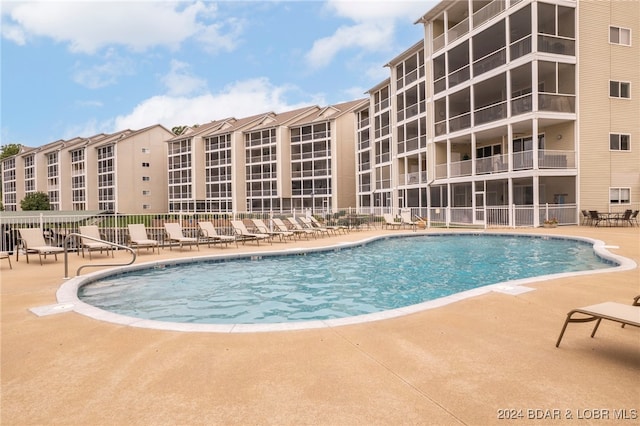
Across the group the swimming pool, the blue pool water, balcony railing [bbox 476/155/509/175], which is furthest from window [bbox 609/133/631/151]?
the blue pool water

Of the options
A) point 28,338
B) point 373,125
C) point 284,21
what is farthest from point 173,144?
point 28,338

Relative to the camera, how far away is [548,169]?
804 inches

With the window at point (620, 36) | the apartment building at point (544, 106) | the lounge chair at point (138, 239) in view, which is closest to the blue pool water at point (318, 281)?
the lounge chair at point (138, 239)

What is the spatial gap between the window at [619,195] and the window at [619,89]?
17.4 ft

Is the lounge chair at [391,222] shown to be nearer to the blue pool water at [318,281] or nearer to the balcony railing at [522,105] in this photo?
the blue pool water at [318,281]

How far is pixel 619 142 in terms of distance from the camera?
850 inches

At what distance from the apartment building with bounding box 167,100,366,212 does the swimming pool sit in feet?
102

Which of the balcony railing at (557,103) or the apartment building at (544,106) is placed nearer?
the balcony railing at (557,103)

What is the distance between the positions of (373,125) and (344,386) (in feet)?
125

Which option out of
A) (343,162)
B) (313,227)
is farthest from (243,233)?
(343,162)

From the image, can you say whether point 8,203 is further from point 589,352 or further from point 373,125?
point 589,352

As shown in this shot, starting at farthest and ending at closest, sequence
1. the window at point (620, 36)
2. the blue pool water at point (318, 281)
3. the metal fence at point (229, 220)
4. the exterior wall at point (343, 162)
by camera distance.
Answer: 1. the exterior wall at point (343, 162)
2. the window at point (620, 36)
3. the metal fence at point (229, 220)
4. the blue pool water at point (318, 281)

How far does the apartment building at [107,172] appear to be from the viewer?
5416 centimetres

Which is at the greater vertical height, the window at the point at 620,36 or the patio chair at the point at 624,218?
the window at the point at 620,36
